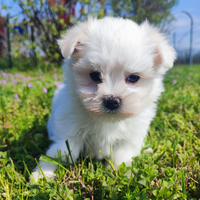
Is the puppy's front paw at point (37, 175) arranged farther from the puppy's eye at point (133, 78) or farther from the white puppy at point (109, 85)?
the puppy's eye at point (133, 78)


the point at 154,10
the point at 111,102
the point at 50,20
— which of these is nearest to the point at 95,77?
the point at 111,102

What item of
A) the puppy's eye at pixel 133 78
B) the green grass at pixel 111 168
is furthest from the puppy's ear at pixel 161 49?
the green grass at pixel 111 168

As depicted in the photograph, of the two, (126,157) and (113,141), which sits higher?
(113,141)

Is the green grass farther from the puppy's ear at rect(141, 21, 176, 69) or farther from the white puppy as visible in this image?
the puppy's ear at rect(141, 21, 176, 69)

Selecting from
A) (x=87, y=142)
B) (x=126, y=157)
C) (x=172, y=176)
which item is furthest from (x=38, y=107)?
(x=172, y=176)

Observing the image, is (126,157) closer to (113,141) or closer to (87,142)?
(113,141)

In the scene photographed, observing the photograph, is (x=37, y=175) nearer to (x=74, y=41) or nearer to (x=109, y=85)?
(x=109, y=85)

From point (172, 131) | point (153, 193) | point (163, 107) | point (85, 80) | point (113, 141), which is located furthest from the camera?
point (163, 107)
